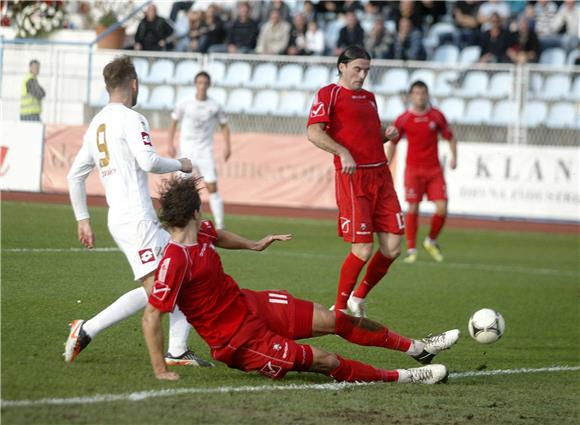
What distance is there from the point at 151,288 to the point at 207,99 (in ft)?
32.9

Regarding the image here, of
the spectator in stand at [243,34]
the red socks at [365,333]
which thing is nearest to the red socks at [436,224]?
the red socks at [365,333]

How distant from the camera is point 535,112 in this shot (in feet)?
73.4

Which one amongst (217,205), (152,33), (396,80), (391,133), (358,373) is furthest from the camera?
(152,33)

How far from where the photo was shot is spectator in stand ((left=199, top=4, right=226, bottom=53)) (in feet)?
83.3

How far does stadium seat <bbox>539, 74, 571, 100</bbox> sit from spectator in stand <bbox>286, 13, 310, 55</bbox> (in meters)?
5.41

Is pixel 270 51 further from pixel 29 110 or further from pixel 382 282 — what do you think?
pixel 382 282

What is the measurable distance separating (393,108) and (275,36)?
3.41 metres

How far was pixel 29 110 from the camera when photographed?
23359 millimetres

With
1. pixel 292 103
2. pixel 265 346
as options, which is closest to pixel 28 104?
pixel 292 103

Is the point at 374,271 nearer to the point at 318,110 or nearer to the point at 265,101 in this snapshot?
the point at 318,110

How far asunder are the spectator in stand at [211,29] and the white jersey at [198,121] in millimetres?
8647

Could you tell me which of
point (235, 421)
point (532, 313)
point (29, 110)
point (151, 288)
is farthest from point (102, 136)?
point (29, 110)

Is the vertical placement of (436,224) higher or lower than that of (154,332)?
higher

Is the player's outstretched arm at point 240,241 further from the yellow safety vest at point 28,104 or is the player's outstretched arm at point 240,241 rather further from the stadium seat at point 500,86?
the yellow safety vest at point 28,104
